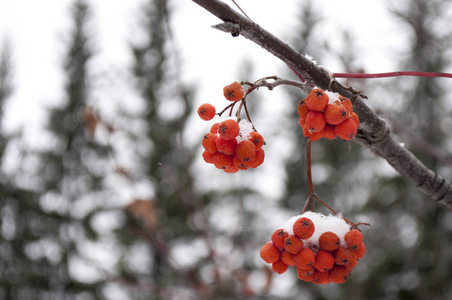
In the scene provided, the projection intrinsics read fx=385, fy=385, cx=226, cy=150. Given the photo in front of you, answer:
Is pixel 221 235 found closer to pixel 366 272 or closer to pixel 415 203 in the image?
pixel 366 272

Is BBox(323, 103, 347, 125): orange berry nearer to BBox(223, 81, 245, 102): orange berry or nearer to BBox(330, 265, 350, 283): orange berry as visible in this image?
BBox(223, 81, 245, 102): orange berry

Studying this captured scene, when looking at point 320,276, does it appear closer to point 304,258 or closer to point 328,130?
point 304,258

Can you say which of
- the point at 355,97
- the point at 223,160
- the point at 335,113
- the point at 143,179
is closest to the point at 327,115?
the point at 335,113

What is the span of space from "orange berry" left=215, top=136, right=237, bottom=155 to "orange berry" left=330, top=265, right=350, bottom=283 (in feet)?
1.46

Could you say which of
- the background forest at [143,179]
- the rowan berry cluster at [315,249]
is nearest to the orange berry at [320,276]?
the rowan berry cluster at [315,249]

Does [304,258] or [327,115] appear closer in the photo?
[327,115]

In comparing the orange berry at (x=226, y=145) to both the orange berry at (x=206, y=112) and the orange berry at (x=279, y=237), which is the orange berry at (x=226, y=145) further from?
the orange berry at (x=279, y=237)

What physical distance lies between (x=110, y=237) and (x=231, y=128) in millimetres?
13117

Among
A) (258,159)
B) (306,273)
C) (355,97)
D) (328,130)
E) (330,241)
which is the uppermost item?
(355,97)

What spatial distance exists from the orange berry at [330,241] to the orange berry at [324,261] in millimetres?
16

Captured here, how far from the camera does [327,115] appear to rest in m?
0.84

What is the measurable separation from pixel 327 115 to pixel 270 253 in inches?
16.3

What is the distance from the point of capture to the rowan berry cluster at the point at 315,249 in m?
1.00

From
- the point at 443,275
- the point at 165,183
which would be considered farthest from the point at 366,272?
the point at 165,183
